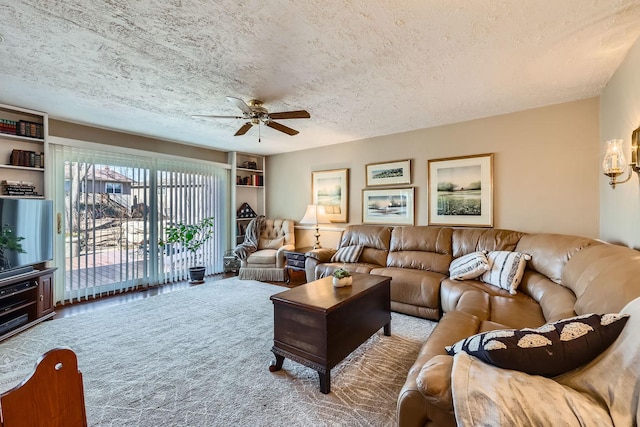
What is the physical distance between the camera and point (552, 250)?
2.61m

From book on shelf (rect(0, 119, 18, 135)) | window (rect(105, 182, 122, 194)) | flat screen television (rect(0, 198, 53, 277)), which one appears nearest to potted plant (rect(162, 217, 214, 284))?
window (rect(105, 182, 122, 194))

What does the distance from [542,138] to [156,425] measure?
451cm

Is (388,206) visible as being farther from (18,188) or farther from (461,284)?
(18,188)

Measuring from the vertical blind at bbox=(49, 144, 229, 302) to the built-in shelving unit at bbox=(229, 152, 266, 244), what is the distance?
44cm

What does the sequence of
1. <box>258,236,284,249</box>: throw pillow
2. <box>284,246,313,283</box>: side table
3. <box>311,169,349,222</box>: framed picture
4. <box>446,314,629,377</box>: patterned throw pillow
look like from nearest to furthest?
<box>446,314,629,377</box>: patterned throw pillow < <box>284,246,313,283</box>: side table < <box>311,169,349,222</box>: framed picture < <box>258,236,284,249</box>: throw pillow

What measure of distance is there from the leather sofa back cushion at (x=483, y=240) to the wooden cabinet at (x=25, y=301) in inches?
190

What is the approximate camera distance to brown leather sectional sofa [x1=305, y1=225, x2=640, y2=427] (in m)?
1.13

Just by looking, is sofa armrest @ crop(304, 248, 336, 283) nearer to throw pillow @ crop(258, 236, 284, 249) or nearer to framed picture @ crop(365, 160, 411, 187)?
throw pillow @ crop(258, 236, 284, 249)

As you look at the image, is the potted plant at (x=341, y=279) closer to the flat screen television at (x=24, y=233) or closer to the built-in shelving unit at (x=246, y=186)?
the flat screen television at (x=24, y=233)

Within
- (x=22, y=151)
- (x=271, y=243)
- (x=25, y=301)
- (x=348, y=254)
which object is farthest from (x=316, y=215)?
(x=22, y=151)

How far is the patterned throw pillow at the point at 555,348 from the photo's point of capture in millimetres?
986

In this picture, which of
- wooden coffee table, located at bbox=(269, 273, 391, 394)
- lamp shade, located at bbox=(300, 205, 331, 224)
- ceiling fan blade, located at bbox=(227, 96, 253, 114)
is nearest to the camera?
wooden coffee table, located at bbox=(269, 273, 391, 394)

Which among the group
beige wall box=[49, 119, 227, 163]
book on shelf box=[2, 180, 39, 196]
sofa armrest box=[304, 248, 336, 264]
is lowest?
sofa armrest box=[304, 248, 336, 264]

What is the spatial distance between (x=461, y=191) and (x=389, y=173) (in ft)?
3.63
